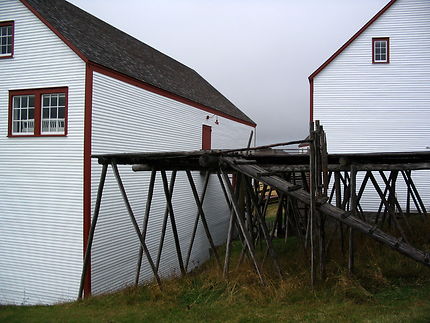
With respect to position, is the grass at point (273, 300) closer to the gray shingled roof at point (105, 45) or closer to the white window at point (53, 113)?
the white window at point (53, 113)

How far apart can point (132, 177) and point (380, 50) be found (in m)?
11.6

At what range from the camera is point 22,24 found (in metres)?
12.7

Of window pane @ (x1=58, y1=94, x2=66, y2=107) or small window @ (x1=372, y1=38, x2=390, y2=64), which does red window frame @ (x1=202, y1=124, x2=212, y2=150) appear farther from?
window pane @ (x1=58, y1=94, x2=66, y2=107)

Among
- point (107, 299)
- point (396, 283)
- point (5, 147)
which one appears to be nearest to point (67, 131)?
point (5, 147)

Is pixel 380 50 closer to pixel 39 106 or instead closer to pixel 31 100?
pixel 39 106

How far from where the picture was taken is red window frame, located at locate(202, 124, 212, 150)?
2081 centimetres

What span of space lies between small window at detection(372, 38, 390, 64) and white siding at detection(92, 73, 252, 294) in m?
8.49

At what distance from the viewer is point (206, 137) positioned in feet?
69.6

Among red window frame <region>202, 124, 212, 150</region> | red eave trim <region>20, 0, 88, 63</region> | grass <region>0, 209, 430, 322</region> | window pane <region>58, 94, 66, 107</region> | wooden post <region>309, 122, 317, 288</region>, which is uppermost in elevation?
red eave trim <region>20, 0, 88, 63</region>

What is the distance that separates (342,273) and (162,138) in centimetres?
1007

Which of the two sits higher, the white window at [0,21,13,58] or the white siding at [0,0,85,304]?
the white window at [0,21,13,58]

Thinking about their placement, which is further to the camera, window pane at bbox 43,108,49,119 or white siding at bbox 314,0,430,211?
white siding at bbox 314,0,430,211

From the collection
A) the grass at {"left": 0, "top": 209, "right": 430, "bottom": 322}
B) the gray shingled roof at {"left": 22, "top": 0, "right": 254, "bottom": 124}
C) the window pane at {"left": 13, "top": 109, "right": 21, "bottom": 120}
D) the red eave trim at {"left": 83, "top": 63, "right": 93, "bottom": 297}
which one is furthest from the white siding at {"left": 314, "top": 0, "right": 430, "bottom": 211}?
the window pane at {"left": 13, "top": 109, "right": 21, "bottom": 120}

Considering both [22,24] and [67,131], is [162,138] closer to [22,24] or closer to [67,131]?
[67,131]
